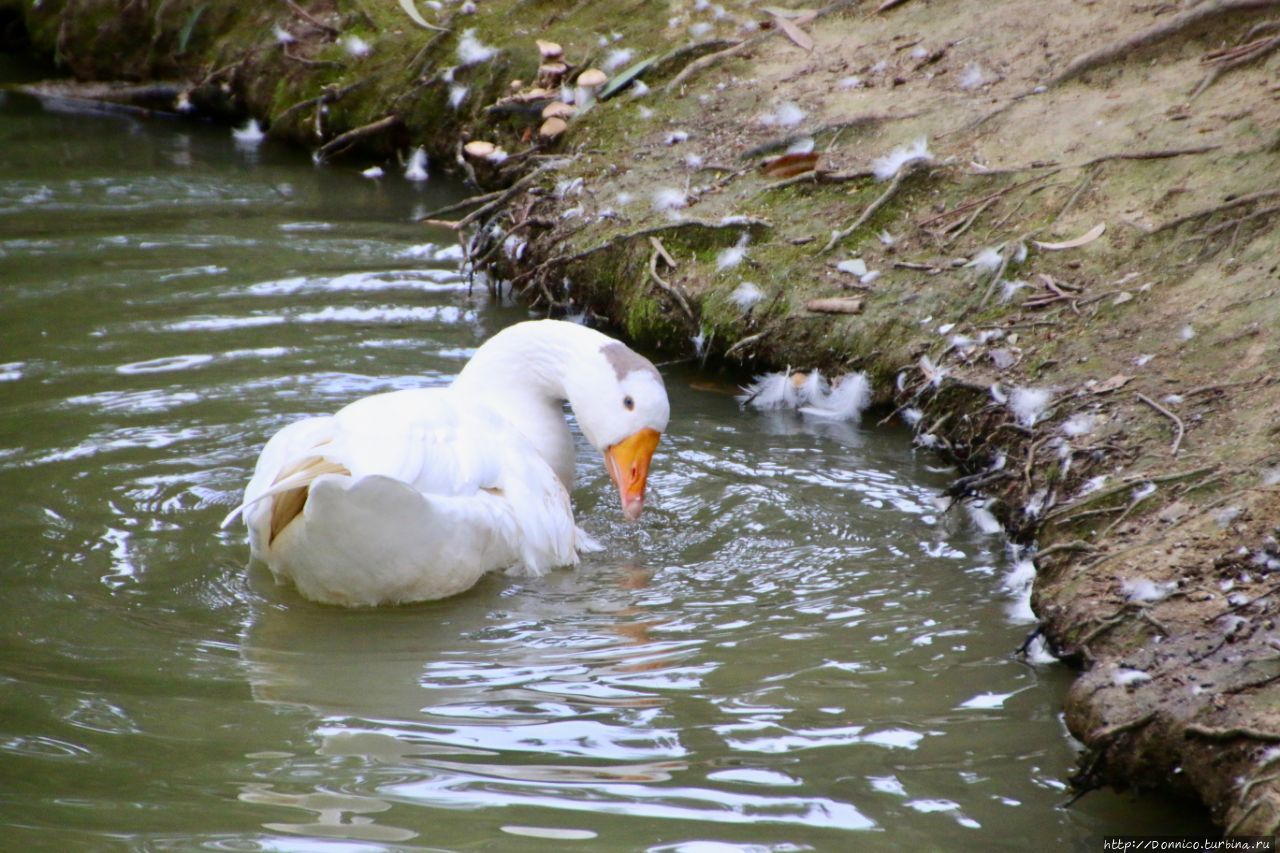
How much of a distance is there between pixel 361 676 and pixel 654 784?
100 cm

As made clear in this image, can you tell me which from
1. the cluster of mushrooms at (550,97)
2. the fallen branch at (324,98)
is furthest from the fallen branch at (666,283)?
the fallen branch at (324,98)

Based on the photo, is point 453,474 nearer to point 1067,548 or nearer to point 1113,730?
point 1067,548

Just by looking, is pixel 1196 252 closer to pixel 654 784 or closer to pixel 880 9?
pixel 880 9

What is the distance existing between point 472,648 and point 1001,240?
3321mm

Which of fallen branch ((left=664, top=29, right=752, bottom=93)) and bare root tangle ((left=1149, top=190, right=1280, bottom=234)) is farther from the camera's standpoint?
fallen branch ((left=664, top=29, right=752, bottom=93))

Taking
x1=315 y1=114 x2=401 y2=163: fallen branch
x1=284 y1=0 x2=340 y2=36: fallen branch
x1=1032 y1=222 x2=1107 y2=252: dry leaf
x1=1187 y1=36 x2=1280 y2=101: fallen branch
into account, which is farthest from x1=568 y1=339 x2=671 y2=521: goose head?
x1=284 y1=0 x2=340 y2=36: fallen branch

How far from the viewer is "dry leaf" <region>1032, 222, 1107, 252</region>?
586 centimetres

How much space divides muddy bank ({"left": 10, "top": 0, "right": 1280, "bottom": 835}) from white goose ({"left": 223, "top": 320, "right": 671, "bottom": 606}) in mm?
1340

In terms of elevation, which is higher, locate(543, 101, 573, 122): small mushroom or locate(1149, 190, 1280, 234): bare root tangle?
locate(543, 101, 573, 122): small mushroom

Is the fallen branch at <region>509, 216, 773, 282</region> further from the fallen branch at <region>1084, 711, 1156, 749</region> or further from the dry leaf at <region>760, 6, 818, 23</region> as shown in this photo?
the fallen branch at <region>1084, 711, 1156, 749</region>

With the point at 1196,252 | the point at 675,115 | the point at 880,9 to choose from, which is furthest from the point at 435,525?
the point at 880,9

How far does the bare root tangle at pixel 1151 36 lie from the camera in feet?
21.4

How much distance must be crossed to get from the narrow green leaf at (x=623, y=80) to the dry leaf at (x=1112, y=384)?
3937mm

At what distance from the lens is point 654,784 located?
3164mm
